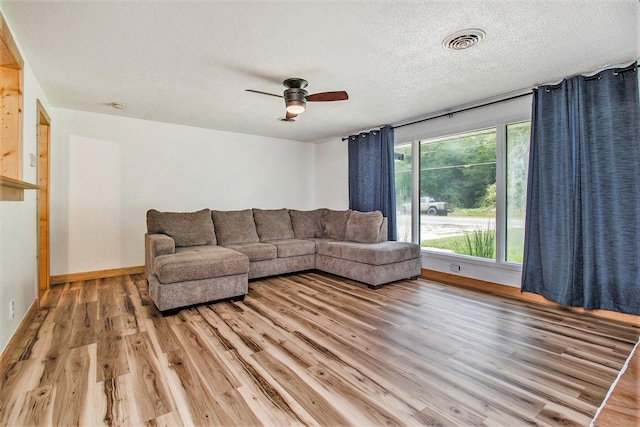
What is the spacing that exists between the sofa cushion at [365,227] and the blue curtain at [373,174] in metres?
0.43

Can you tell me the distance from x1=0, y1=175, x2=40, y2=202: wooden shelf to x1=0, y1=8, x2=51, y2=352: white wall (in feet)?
0.14

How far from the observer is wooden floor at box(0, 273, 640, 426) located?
5.17 feet

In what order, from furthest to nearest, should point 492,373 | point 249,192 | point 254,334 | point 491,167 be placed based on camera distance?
point 249,192
point 491,167
point 254,334
point 492,373

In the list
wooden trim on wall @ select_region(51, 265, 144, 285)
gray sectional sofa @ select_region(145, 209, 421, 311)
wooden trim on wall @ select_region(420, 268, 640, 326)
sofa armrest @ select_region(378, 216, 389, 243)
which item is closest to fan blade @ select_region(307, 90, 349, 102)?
gray sectional sofa @ select_region(145, 209, 421, 311)

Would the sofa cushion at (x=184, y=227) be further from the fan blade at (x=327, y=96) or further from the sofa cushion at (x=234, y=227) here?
the fan blade at (x=327, y=96)

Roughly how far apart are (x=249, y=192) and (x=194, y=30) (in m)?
3.72

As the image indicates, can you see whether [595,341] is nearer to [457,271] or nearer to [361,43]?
[457,271]

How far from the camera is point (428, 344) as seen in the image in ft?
7.67

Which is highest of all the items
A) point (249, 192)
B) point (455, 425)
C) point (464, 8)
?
point (464, 8)

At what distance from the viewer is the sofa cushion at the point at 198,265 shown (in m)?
2.95

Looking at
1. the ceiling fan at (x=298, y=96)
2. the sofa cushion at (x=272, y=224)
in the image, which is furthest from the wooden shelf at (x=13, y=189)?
the sofa cushion at (x=272, y=224)

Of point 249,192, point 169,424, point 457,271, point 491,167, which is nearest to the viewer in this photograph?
point 169,424

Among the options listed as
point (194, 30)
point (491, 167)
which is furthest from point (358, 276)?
point (194, 30)

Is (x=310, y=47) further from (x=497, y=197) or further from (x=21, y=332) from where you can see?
(x=21, y=332)
